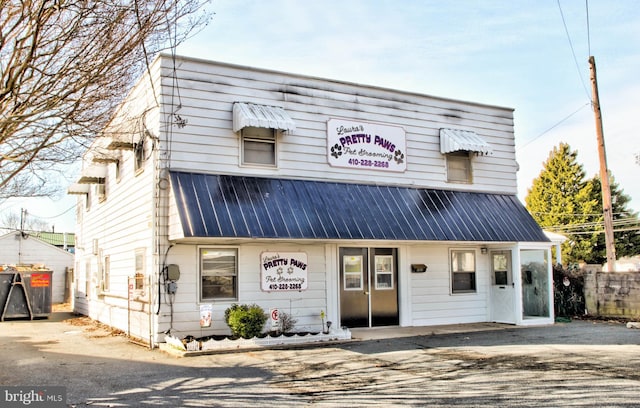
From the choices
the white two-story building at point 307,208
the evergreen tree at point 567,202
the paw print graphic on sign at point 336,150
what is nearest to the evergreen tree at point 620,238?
the evergreen tree at point 567,202

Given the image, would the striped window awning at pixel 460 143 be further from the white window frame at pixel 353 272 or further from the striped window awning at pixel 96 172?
the striped window awning at pixel 96 172

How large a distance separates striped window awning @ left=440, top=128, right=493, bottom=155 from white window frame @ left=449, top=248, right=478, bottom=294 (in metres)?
2.66

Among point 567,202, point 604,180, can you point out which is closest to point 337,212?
point 604,180

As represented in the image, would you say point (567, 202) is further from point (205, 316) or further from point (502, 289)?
point (205, 316)

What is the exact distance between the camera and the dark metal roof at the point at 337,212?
11.4 m

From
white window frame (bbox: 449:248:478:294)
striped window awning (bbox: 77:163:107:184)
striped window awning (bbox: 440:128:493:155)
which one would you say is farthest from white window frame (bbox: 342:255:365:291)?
striped window awning (bbox: 77:163:107:184)

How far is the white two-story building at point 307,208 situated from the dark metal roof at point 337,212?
38 millimetres

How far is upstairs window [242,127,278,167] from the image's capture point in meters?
12.9

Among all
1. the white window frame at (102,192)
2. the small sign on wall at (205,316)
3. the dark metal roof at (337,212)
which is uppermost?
the white window frame at (102,192)

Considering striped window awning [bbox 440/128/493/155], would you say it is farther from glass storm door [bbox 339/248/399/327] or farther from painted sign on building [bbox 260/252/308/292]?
painted sign on building [bbox 260/252/308/292]

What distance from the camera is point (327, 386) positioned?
312 inches

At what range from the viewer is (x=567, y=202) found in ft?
140

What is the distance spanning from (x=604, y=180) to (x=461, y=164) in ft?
21.6

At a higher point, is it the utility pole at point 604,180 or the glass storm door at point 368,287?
the utility pole at point 604,180
